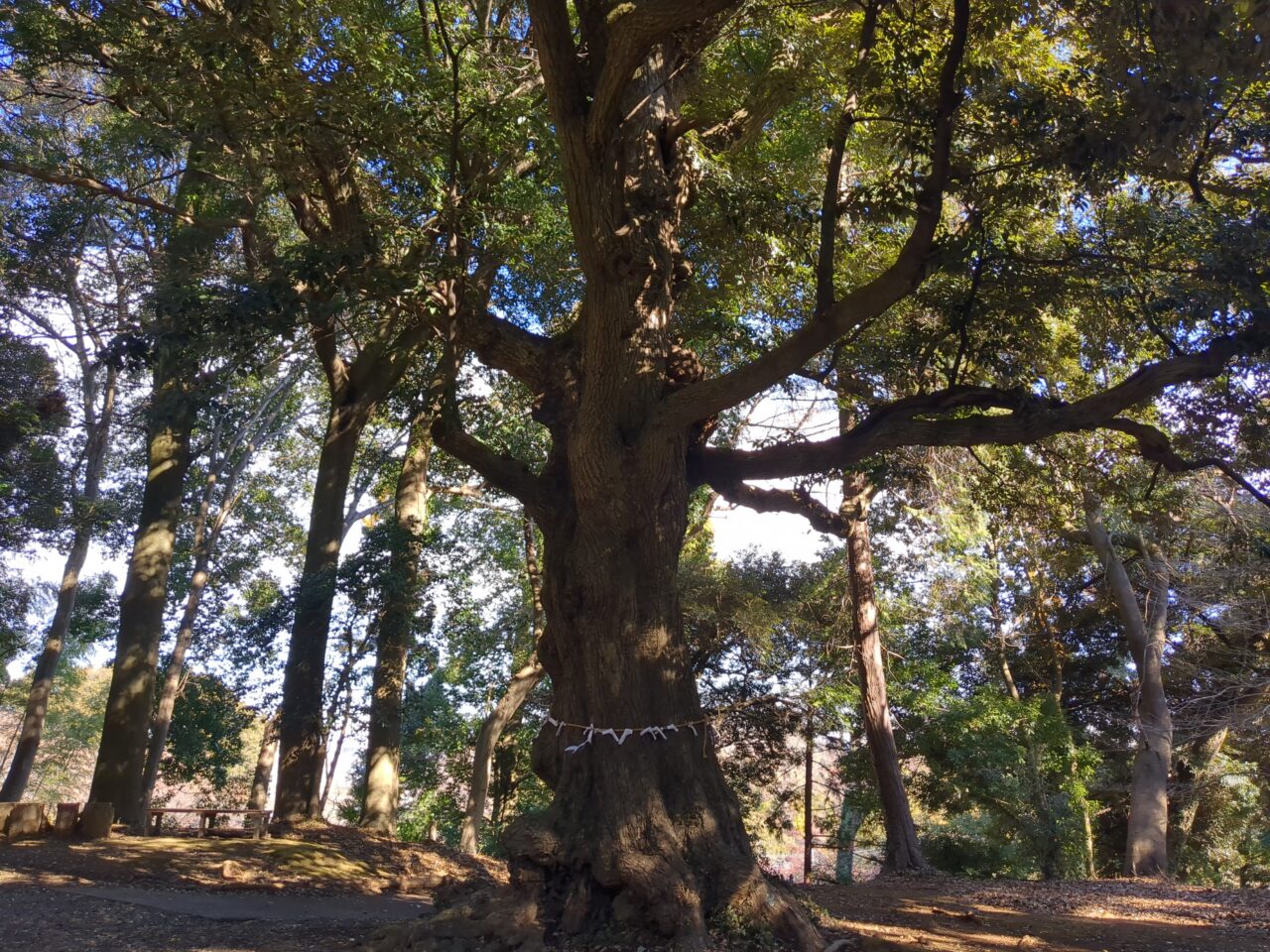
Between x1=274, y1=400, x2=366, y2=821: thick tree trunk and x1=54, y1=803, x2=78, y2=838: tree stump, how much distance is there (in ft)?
6.86

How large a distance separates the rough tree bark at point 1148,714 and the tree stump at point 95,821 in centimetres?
1397

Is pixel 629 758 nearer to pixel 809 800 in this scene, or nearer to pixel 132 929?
pixel 132 929

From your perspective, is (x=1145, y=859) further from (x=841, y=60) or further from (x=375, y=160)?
(x=375, y=160)

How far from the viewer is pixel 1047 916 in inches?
306

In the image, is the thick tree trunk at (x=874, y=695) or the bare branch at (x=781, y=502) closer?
the bare branch at (x=781, y=502)

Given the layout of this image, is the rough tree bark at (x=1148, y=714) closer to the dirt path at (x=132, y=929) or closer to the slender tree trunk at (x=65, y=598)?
the dirt path at (x=132, y=929)

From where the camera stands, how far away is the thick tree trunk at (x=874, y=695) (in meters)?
12.2

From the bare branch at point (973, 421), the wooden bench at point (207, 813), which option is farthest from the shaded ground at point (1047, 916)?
the wooden bench at point (207, 813)

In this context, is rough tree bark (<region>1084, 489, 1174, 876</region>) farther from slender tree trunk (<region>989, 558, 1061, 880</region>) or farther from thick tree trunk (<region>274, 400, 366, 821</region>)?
thick tree trunk (<region>274, 400, 366, 821</region>)

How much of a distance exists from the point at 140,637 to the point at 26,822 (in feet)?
7.95

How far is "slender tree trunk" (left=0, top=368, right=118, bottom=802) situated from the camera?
617 inches

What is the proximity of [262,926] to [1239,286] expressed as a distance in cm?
840

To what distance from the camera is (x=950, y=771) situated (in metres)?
17.3

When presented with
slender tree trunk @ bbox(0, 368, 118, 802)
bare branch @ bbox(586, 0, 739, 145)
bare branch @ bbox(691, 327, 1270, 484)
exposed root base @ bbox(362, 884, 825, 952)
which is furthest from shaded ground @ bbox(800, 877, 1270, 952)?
slender tree trunk @ bbox(0, 368, 118, 802)
